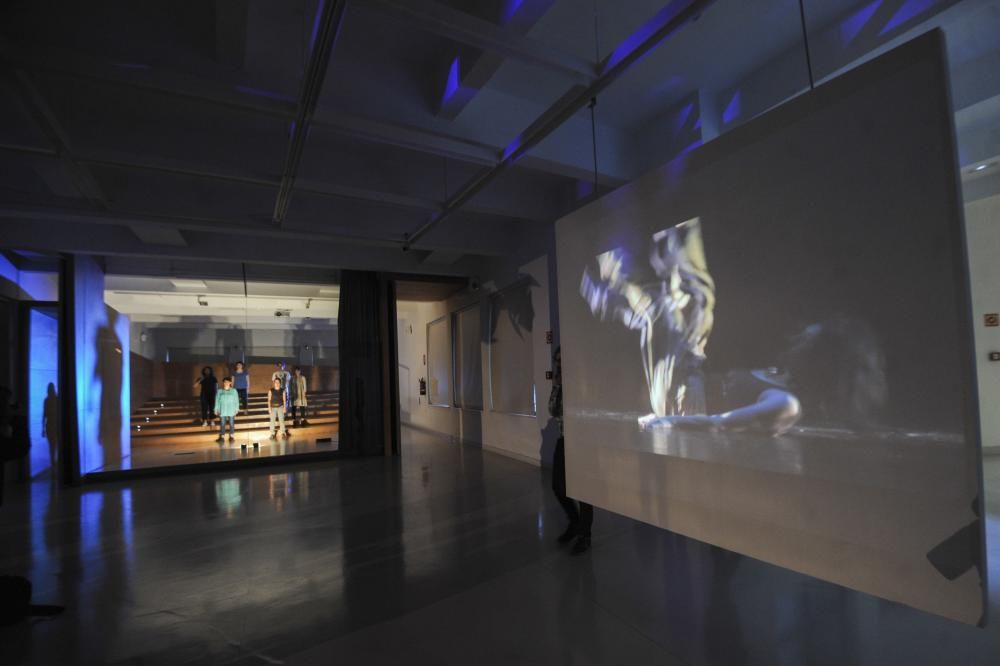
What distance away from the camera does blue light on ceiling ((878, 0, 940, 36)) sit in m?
2.87

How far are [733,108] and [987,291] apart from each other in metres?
4.17

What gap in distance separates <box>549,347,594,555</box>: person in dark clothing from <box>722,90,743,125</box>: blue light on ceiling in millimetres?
2552

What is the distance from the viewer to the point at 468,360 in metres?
9.30

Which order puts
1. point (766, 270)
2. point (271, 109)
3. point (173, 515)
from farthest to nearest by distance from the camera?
point (173, 515), point (271, 109), point (766, 270)

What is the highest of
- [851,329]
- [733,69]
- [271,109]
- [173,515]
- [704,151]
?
[733,69]

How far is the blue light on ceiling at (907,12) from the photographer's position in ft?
9.41

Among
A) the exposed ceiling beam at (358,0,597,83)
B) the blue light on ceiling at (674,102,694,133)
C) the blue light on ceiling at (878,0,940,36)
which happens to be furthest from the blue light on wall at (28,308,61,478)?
the blue light on ceiling at (878,0,940,36)

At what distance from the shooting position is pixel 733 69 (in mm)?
3967

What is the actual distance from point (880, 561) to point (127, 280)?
9.03 metres

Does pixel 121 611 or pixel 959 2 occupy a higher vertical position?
pixel 959 2

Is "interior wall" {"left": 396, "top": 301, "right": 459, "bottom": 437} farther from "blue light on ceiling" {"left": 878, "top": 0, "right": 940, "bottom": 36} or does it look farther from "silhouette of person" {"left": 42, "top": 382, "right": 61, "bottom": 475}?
"blue light on ceiling" {"left": 878, "top": 0, "right": 940, "bottom": 36}

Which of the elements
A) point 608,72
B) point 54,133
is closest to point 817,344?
point 608,72

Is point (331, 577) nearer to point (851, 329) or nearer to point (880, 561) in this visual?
point (880, 561)

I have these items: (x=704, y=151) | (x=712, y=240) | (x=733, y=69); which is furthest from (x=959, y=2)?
(x=712, y=240)
